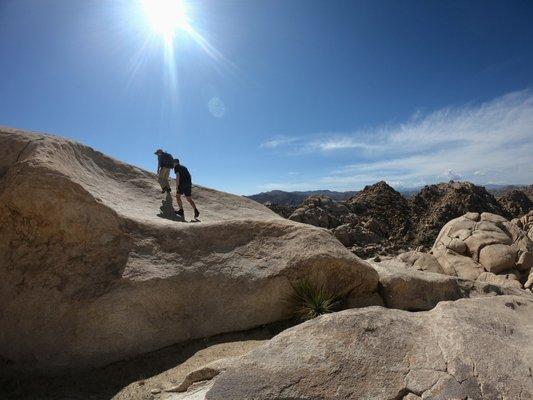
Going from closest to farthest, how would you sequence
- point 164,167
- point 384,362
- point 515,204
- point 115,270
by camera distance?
point 384,362, point 115,270, point 164,167, point 515,204

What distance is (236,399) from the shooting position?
4.80 m

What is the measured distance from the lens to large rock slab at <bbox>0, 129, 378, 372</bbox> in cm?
771

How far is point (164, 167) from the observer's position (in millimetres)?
15586

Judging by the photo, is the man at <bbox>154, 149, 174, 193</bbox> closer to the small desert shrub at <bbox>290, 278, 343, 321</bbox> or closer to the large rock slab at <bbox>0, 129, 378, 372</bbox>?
the large rock slab at <bbox>0, 129, 378, 372</bbox>

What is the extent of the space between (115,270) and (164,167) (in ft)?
25.7

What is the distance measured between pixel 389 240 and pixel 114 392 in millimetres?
36748

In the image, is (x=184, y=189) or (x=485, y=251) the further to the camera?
(x=485, y=251)

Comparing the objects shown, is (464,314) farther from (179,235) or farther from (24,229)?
(24,229)

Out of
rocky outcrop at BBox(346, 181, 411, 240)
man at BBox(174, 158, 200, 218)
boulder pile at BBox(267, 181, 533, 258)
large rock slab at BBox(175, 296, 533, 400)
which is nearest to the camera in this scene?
large rock slab at BBox(175, 296, 533, 400)

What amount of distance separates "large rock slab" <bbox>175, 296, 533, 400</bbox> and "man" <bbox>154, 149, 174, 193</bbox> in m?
10.4

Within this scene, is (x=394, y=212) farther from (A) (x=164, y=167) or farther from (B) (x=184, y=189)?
(B) (x=184, y=189)

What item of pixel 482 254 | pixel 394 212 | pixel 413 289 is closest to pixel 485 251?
pixel 482 254

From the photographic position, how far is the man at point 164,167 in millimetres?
15237

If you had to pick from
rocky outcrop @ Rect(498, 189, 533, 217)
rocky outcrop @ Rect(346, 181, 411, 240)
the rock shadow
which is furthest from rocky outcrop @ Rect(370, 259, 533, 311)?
rocky outcrop @ Rect(498, 189, 533, 217)
